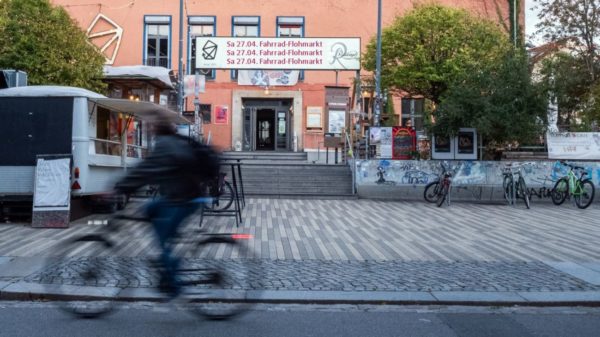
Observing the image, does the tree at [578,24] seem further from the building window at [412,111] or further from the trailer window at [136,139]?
A: the trailer window at [136,139]

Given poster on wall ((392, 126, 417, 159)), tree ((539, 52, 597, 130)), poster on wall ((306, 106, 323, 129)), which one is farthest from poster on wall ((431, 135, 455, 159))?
poster on wall ((306, 106, 323, 129))

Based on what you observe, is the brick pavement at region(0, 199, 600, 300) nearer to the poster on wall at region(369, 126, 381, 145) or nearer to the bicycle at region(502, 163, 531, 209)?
the bicycle at region(502, 163, 531, 209)

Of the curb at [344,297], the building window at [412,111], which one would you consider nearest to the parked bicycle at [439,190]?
the curb at [344,297]

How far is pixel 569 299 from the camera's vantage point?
6449 millimetres

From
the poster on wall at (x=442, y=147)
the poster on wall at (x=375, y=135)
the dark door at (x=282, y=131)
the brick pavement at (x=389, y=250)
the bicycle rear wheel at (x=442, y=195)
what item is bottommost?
the brick pavement at (x=389, y=250)

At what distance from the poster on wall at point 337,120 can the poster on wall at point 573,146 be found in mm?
8923

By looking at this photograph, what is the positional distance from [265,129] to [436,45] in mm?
12148

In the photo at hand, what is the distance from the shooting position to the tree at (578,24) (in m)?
21.5

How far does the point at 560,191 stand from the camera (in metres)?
16.8

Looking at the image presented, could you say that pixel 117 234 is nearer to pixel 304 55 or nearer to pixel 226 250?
pixel 226 250

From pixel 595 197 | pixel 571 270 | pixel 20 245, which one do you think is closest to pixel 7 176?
pixel 20 245

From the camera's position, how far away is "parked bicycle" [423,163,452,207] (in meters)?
16.1

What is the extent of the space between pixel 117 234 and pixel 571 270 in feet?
19.4

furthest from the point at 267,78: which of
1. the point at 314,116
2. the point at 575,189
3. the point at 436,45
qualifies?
the point at 575,189
